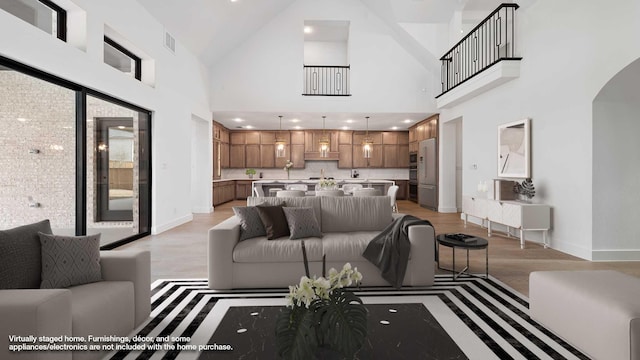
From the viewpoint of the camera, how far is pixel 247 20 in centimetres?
785

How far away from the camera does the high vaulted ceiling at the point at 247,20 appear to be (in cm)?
607

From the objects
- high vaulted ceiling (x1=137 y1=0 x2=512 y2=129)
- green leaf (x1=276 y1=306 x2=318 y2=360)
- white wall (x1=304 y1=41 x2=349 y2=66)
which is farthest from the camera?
white wall (x1=304 y1=41 x2=349 y2=66)

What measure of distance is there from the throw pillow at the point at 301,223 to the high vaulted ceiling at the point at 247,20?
4366mm

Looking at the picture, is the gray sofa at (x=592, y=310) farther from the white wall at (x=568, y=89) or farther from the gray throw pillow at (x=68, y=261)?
the gray throw pillow at (x=68, y=261)

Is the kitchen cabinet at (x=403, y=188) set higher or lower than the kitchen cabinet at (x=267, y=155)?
lower

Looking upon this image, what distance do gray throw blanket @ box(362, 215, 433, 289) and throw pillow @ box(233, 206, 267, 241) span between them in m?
1.11

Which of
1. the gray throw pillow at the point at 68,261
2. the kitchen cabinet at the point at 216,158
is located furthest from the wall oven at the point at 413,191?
the gray throw pillow at the point at 68,261

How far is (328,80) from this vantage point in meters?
9.64

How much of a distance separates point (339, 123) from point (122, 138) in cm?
697

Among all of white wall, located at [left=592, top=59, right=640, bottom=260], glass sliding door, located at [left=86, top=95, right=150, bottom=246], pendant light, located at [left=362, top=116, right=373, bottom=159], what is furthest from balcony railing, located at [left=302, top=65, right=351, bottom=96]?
white wall, located at [left=592, top=59, right=640, bottom=260]

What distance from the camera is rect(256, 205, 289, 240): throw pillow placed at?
11.1ft

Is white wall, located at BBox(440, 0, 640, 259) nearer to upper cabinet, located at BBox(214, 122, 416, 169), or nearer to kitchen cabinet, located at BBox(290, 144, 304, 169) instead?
upper cabinet, located at BBox(214, 122, 416, 169)

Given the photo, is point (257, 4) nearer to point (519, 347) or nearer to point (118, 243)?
point (118, 243)

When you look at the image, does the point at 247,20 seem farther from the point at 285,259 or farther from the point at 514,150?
the point at 285,259
